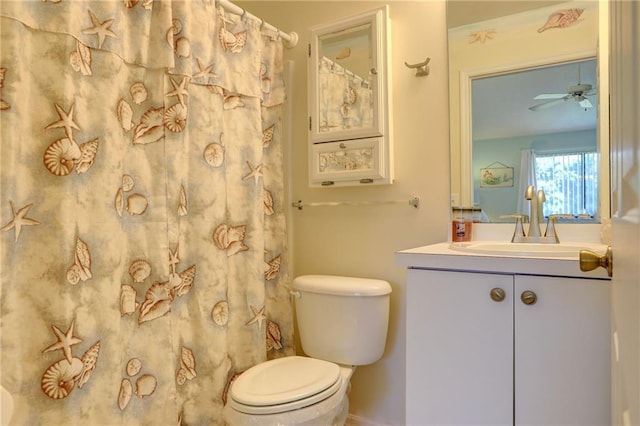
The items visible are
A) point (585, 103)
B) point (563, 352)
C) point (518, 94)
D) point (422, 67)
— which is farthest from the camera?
point (422, 67)

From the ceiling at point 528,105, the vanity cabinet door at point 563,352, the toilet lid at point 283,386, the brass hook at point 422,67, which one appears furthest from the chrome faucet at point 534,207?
the toilet lid at point 283,386

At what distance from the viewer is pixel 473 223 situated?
1.60 metres

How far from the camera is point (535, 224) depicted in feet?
4.76

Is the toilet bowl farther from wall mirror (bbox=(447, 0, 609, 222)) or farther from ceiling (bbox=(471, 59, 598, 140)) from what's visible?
ceiling (bbox=(471, 59, 598, 140))

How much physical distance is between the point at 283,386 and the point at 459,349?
60 cm

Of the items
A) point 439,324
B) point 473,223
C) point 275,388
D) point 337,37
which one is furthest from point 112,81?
point 473,223

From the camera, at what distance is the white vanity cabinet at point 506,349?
0.97 metres

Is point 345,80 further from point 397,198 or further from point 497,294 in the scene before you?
point 497,294

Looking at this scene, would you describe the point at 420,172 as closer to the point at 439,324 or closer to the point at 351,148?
the point at 351,148

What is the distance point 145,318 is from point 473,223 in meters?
1.28

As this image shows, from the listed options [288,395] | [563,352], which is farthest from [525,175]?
[288,395]

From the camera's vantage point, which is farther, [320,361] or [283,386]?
[320,361]

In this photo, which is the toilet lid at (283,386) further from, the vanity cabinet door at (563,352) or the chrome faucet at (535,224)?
the chrome faucet at (535,224)

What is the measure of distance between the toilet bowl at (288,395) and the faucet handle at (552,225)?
3.01ft
